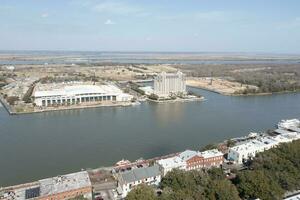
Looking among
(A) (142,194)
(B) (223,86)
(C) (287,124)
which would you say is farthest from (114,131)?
(B) (223,86)

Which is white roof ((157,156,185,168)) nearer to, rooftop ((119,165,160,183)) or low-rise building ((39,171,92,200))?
rooftop ((119,165,160,183))

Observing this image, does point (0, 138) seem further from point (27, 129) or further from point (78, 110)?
point (78, 110)

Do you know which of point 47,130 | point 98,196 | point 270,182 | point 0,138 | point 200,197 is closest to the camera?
point 200,197

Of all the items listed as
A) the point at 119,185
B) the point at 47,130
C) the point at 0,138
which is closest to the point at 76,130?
the point at 47,130

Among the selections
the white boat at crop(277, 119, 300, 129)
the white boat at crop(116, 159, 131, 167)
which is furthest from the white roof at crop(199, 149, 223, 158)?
the white boat at crop(277, 119, 300, 129)

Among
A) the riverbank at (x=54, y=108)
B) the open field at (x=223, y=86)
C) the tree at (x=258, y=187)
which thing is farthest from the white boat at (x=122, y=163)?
the open field at (x=223, y=86)
